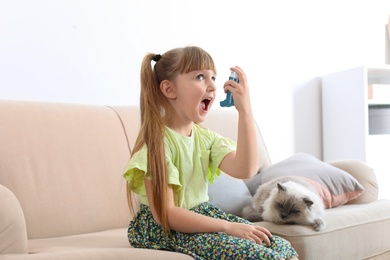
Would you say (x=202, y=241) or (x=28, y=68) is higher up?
(x=28, y=68)

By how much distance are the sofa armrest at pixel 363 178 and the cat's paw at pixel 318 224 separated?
0.64m

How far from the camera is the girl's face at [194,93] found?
59.8 inches

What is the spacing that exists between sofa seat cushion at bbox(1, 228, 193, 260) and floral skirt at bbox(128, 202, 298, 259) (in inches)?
2.1

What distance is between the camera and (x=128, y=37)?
2908 mm

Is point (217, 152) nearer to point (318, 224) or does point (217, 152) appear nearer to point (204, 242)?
point (204, 242)

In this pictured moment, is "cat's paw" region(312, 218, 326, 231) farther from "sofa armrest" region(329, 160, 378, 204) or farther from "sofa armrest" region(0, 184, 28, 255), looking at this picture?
"sofa armrest" region(0, 184, 28, 255)

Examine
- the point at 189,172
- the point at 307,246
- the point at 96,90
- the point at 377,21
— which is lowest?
the point at 307,246

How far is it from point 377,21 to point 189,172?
3.01m

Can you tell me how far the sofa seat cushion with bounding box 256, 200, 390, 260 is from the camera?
1772mm

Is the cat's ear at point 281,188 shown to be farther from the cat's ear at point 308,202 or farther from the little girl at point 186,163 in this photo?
the little girl at point 186,163

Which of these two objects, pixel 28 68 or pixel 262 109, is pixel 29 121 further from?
pixel 262 109

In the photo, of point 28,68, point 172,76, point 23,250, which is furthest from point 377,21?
point 23,250

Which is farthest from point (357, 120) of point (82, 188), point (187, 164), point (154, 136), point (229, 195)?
point (154, 136)

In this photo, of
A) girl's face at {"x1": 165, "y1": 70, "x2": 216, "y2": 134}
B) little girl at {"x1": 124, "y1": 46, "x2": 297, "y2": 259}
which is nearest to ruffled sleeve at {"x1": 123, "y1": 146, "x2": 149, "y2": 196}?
little girl at {"x1": 124, "y1": 46, "x2": 297, "y2": 259}
